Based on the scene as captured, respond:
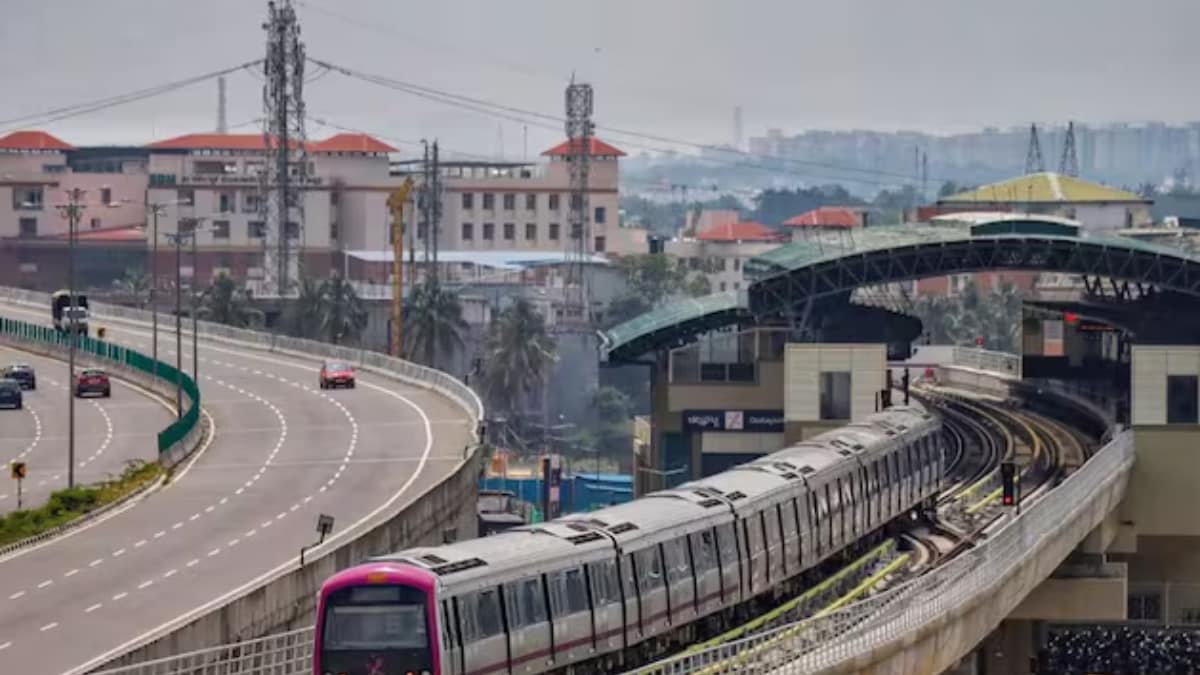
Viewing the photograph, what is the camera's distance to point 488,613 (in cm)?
4344

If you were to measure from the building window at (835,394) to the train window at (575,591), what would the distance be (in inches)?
2111

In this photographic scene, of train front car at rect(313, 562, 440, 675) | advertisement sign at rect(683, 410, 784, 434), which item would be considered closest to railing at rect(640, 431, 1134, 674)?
train front car at rect(313, 562, 440, 675)

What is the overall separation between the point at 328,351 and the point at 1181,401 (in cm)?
5477

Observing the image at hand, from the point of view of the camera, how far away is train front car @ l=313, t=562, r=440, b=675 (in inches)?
1647

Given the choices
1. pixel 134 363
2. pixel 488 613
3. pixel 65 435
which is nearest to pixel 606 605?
pixel 488 613

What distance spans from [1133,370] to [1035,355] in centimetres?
3022

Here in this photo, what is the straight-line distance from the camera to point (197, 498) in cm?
7912

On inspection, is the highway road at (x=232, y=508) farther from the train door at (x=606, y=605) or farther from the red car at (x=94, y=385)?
the train door at (x=606, y=605)

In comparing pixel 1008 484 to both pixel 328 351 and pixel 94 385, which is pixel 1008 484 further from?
pixel 328 351

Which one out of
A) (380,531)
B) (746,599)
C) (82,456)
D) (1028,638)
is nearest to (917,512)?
(1028,638)

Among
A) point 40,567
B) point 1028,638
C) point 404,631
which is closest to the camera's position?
point 404,631

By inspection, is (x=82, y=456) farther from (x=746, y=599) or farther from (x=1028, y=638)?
(x=746, y=599)

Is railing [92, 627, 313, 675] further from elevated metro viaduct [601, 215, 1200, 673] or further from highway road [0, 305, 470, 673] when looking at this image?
elevated metro viaduct [601, 215, 1200, 673]

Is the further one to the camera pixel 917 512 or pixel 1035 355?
pixel 1035 355
